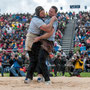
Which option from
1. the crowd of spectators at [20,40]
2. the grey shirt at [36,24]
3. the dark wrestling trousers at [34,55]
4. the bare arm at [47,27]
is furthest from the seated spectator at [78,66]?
the bare arm at [47,27]

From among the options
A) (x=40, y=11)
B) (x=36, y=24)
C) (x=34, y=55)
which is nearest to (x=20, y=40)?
(x=34, y=55)

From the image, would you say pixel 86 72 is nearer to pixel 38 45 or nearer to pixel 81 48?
pixel 81 48

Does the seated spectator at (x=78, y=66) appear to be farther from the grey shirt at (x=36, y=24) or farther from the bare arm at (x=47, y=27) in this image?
the bare arm at (x=47, y=27)

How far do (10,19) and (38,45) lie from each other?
2606 cm

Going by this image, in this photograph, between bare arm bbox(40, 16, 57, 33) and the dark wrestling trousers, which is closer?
bare arm bbox(40, 16, 57, 33)

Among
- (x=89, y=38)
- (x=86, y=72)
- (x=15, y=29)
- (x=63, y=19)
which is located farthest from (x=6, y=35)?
(x=86, y=72)

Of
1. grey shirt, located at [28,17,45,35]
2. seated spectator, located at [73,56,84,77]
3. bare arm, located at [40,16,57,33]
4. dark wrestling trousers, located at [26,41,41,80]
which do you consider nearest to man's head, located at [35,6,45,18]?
grey shirt, located at [28,17,45,35]

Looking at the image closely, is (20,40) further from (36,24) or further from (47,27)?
(47,27)

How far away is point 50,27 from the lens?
6.76 meters

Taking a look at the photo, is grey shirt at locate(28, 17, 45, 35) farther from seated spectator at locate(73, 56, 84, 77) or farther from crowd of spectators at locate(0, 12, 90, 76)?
seated spectator at locate(73, 56, 84, 77)

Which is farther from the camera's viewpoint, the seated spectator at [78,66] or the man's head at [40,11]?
the seated spectator at [78,66]

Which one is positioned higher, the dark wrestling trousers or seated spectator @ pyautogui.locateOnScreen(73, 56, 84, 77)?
the dark wrestling trousers

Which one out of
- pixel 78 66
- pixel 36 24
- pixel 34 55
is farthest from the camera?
pixel 78 66

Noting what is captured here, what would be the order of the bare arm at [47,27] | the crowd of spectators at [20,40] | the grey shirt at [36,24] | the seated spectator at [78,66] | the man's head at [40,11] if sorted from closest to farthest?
the bare arm at [47,27] < the grey shirt at [36,24] < the man's head at [40,11] < the seated spectator at [78,66] < the crowd of spectators at [20,40]
